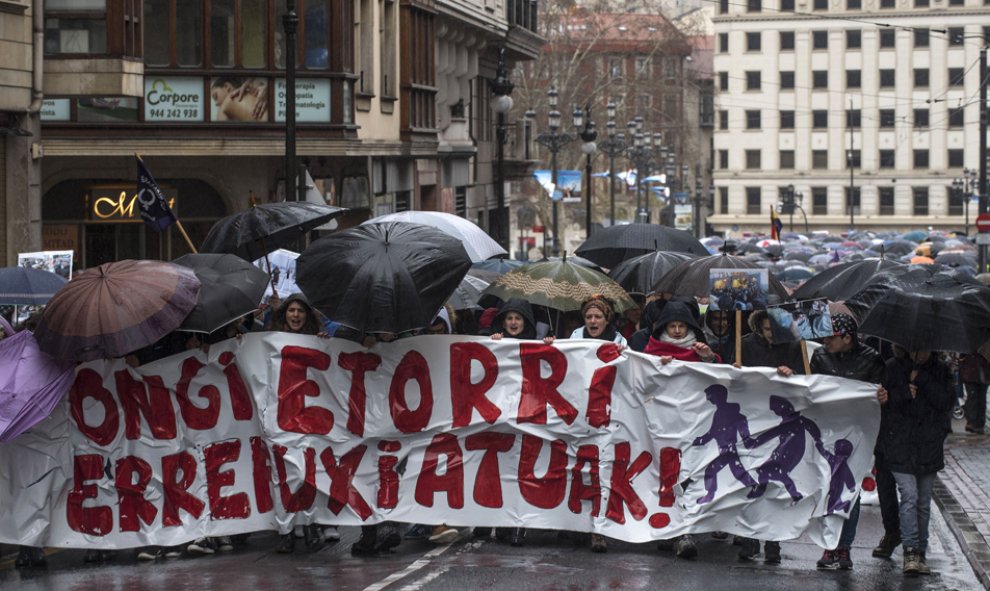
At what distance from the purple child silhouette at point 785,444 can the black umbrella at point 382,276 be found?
2363 millimetres

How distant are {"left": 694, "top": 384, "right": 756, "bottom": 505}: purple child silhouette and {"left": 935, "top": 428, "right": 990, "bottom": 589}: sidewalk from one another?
5.90 ft

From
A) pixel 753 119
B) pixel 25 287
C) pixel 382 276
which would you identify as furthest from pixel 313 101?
pixel 753 119

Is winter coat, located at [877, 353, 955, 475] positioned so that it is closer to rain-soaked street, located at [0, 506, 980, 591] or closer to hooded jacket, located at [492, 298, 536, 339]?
rain-soaked street, located at [0, 506, 980, 591]

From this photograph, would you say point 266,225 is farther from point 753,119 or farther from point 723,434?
point 753,119

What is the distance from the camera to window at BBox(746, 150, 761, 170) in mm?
127438

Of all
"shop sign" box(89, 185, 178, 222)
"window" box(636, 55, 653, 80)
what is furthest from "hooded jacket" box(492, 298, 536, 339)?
"window" box(636, 55, 653, 80)

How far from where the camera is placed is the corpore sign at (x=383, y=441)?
1145 cm

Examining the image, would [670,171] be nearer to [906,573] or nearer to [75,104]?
[75,104]

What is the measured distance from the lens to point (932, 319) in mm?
10469

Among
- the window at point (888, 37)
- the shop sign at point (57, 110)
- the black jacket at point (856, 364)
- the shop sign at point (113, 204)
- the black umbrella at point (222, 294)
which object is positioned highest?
the window at point (888, 37)

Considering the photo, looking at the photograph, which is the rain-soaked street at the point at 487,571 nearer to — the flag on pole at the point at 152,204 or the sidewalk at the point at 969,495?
the sidewalk at the point at 969,495

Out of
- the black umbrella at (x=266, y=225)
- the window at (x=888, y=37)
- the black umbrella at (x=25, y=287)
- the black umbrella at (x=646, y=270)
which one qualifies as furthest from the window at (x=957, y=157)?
the black umbrella at (x=25, y=287)

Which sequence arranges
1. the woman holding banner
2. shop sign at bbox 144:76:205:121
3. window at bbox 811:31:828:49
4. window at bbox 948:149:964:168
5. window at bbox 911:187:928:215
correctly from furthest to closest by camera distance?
1. window at bbox 911:187:928:215
2. window at bbox 811:31:828:49
3. window at bbox 948:149:964:168
4. shop sign at bbox 144:76:205:121
5. the woman holding banner

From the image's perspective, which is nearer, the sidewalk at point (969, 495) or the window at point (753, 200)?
the sidewalk at point (969, 495)
